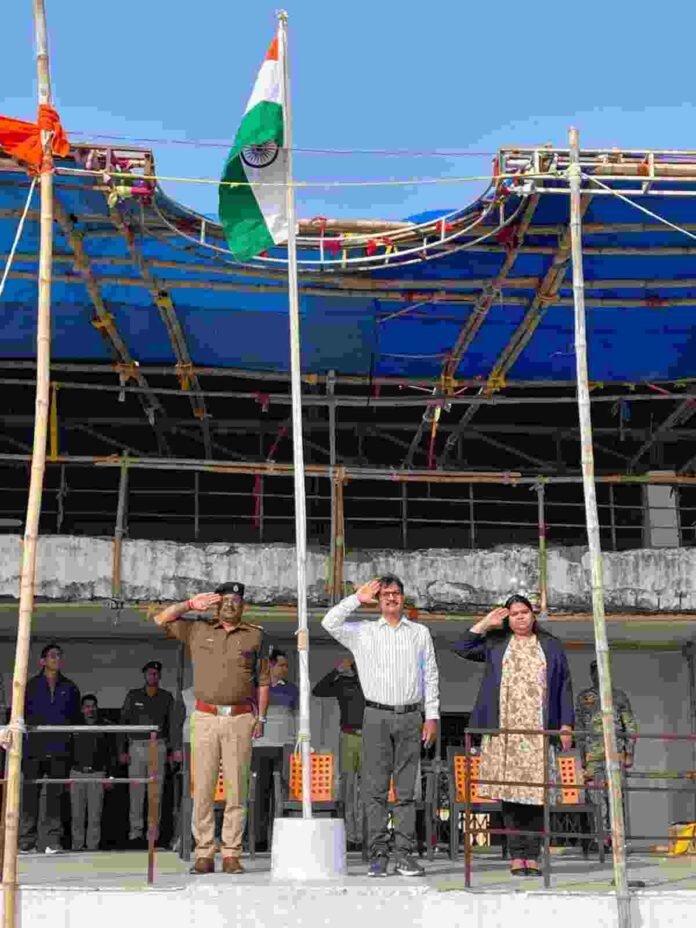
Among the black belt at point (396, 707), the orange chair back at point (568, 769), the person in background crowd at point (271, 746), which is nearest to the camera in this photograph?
the black belt at point (396, 707)

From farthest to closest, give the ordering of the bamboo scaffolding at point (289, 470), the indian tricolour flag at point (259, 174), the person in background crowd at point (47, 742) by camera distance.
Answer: the bamboo scaffolding at point (289, 470) → the person in background crowd at point (47, 742) → the indian tricolour flag at point (259, 174)

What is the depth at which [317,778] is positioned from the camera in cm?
1051

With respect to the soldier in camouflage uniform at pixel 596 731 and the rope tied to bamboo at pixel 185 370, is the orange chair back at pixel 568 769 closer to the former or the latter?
the soldier in camouflage uniform at pixel 596 731

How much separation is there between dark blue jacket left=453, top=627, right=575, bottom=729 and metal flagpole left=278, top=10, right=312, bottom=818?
1.11 metres

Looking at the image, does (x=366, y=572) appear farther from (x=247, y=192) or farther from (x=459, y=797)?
(x=247, y=192)

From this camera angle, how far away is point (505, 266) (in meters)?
12.0

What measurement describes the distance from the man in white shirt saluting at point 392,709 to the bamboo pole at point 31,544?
1.96m

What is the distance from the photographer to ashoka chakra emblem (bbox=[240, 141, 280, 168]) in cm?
1015

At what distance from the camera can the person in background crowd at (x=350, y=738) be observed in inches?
452

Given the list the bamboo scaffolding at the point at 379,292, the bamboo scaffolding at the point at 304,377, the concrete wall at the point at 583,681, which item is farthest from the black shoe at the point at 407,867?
the concrete wall at the point at 583,681

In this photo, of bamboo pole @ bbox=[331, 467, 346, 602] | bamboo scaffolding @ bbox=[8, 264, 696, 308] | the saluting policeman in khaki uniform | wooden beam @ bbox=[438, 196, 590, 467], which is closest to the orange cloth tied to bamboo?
the saluting policeman in khaki uniform

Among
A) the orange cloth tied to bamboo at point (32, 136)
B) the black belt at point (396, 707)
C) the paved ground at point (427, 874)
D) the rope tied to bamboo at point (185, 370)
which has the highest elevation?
the rope tied to bamboo at point (185, 370)

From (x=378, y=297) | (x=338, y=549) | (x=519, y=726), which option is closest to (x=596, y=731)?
(x=519, y=726)

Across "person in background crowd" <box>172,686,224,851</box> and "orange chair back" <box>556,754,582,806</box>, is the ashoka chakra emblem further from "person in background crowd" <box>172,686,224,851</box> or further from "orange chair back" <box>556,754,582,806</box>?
"orange chair back" <box>556,754,582,806</box>
